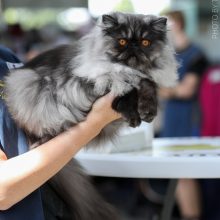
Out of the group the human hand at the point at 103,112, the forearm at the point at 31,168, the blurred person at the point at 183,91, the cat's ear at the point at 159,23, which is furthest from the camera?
the blurred person at the point at 183,91

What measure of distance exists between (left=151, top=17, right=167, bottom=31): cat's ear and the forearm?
41 centimetres

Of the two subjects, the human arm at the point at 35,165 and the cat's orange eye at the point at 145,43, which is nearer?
the human arm at the point at 35,165

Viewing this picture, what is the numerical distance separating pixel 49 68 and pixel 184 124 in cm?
211

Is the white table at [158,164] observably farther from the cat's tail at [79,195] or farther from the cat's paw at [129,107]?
the cat's paw at [129,107]

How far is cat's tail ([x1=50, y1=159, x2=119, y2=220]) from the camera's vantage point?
1.40 m

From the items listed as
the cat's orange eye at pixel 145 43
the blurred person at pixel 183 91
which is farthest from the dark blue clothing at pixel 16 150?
the blurred person at pixel 183 91

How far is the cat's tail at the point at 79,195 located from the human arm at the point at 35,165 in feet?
0.74

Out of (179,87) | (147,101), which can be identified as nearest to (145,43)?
(147,101)

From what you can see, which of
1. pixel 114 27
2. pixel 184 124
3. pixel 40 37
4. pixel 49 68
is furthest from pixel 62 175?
pixel 40 37

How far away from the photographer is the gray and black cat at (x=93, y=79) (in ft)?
4.29

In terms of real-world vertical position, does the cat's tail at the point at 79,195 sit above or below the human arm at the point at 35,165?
below

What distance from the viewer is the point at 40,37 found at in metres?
5.23

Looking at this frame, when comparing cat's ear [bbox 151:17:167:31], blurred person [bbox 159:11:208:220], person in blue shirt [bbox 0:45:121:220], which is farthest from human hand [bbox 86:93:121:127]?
blurred person [bbox 159:11:208:220]

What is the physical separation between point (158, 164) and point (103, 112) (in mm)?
324
